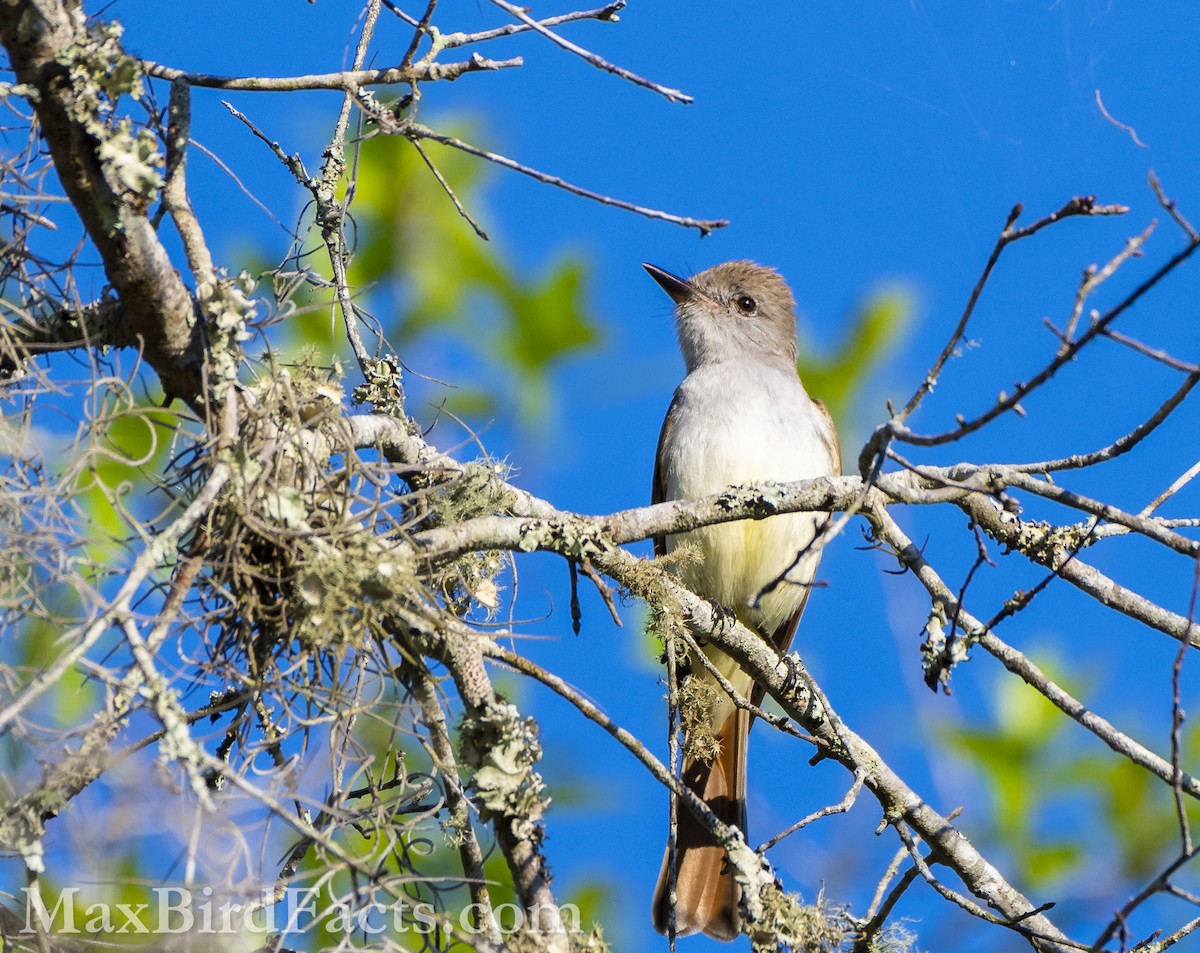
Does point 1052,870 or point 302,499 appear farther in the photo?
point 1052,870

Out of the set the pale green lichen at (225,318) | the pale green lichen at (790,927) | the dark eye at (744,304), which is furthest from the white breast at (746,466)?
the pale green lichen at (225,318)

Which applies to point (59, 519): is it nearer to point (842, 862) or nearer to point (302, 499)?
point (302, 499)

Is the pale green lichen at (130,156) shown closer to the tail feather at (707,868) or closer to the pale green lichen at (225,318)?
the pale green lichen at (225,318)

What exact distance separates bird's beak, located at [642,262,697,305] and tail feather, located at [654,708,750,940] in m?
2.20

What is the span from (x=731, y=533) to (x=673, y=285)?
A: 64.1 inches

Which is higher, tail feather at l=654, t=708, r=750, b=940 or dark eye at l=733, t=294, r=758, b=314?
dark eye at l=733, t=294, r=758, b=314

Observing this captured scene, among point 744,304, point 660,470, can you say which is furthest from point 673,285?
point 660,470

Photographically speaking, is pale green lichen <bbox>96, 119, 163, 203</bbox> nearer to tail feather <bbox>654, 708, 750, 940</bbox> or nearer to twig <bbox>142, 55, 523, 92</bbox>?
twig <bbox>142, 55, 523, 92</bbox>

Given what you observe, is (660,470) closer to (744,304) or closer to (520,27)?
(744,304)

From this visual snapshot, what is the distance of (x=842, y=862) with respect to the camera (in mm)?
3842

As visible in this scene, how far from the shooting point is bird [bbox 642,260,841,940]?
5.00 m

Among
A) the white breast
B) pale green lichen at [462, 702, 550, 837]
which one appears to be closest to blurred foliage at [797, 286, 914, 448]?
the white breast

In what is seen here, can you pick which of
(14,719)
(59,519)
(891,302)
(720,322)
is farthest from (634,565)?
Answer: (720,322)

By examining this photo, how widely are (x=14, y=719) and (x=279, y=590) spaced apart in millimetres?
664
